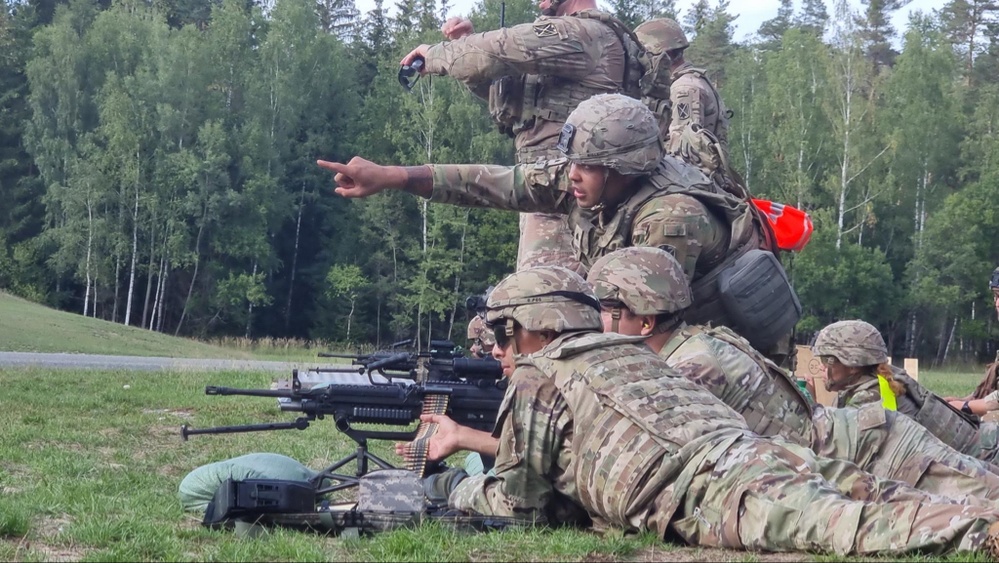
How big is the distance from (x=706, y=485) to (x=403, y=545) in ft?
3.78

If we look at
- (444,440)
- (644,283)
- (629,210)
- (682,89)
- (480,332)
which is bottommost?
(444,440)

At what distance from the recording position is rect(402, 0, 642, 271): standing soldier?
7.54 metres

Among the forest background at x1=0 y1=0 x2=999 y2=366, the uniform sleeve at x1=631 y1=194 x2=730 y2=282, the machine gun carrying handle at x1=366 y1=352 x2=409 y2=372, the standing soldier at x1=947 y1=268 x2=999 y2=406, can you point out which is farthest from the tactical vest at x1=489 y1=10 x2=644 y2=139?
the forest background at x1=0 y1=0 x2=999 y2=366

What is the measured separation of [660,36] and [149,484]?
5.06 m

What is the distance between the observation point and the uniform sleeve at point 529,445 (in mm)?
5008

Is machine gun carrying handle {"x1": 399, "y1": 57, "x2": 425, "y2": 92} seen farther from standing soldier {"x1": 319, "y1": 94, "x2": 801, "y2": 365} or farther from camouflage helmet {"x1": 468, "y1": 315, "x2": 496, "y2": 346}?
camouflage helmet {"x1": 468, "y1": 315, "x2": 496, "y2": 346}

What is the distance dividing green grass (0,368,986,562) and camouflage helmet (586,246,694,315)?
1155 mm

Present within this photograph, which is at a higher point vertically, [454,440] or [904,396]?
[904,396]

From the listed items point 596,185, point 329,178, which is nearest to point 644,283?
point 596,185

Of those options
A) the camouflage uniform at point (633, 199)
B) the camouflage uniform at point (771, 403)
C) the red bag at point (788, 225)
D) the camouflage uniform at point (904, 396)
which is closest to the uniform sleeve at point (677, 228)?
the camouflage uniform at point (633, 199)

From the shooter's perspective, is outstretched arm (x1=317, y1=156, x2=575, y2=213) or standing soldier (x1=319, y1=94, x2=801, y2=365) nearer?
standing soldier (x1=319, y1=94, x2=801, y2=365)

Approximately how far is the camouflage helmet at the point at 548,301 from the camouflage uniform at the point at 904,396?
8.28 feet

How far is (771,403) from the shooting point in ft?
18.6

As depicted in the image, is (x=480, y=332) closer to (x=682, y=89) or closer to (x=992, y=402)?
(x=682, y=89)
